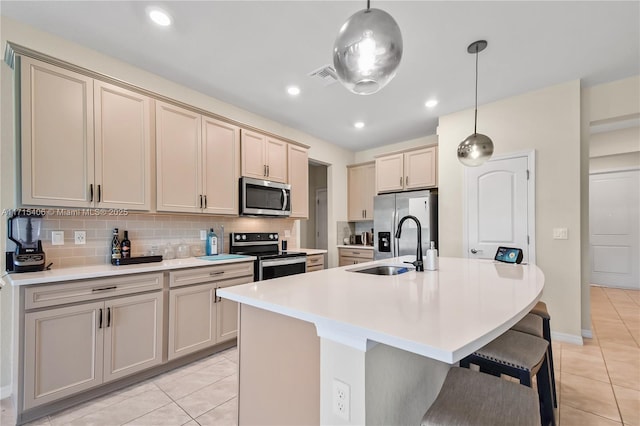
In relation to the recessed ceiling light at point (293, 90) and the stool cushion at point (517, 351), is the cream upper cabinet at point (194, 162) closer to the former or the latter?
the recessed ceiling light at point (293, 90)

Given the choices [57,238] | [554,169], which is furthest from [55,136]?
[554,169]

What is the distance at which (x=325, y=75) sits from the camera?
9.32 ft

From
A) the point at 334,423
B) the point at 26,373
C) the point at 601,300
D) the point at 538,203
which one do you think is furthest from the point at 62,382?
the point at 601,300

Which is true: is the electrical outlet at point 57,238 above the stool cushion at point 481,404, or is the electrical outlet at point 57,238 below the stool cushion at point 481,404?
above

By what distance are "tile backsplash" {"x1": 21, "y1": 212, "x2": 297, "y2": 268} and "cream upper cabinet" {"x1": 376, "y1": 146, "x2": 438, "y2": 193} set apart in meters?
2.33

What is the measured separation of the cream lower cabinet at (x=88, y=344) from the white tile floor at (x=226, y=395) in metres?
0.17

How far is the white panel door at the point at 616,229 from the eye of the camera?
17.0ft

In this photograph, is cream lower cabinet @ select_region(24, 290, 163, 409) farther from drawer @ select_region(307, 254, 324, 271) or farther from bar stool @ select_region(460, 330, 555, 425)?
bar stool @ select_region(460, 330, 555, 425)

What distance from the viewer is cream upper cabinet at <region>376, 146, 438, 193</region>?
4234 mm

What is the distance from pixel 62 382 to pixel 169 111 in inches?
87.3

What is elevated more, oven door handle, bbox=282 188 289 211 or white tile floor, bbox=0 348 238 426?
oven door handle, bbox=282 188 289 211

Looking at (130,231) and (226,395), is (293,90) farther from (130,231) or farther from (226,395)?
(226,395)

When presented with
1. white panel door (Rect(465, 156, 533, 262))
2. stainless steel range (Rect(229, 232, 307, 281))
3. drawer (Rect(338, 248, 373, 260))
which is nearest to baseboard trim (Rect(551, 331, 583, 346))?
white panel door (Rect(465, 156, 533, 262))

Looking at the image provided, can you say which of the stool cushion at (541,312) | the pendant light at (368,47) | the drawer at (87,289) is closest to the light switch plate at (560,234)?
the stool cushion at (541,312)
